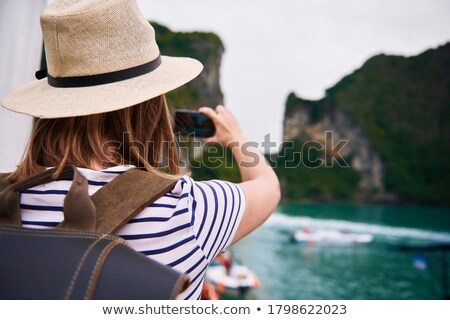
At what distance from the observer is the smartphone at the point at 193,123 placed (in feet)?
2.64

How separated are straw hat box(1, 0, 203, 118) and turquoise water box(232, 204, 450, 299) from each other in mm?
12889

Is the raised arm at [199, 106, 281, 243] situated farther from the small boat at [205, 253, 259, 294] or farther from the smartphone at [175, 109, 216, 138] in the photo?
the small boat at [205, 253, 259, 294]

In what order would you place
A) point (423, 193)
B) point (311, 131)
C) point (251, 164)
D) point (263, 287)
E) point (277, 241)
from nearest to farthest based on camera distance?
point (251, 164)
point (263, 287)
point (277, 241)
point (423, 193)
point (311, 131)

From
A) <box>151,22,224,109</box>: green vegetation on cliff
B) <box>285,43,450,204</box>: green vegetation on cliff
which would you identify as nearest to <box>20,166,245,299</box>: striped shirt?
<box>151,22,224,109</box>: green vegetation on cliff

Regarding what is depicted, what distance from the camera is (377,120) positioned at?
5559 centimetres

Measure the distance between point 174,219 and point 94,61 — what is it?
0.92ft

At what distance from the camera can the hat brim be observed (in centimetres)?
54

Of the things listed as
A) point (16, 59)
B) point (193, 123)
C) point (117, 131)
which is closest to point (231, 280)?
point (16, 59)

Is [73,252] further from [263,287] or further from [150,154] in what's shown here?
[263,287]

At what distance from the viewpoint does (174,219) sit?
503mm

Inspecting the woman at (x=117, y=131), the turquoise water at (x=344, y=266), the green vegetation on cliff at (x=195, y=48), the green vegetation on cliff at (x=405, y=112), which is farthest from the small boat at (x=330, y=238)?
the green vegetation on cliff at (x=405, y=112)

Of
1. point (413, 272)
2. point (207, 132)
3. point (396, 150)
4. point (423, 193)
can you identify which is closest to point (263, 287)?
point (413, 272)

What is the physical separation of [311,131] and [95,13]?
2334 inches

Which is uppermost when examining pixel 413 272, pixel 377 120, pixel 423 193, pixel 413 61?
pixel 413 61
